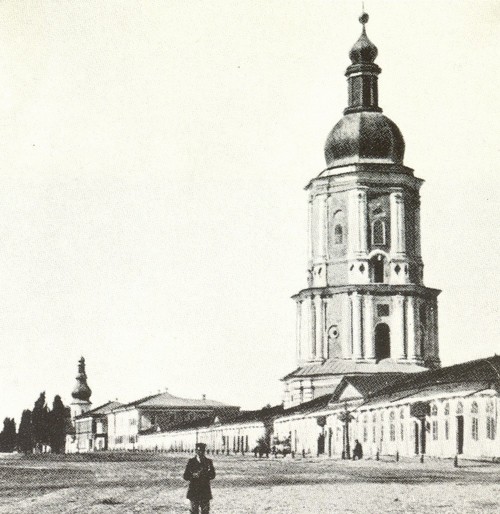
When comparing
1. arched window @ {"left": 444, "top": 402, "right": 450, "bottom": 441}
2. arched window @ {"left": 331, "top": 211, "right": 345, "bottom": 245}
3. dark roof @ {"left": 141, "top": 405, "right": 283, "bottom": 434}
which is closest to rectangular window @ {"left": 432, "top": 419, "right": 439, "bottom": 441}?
arched window @ {"left": 444, "top": 402, "right": 450, "bottom": 441}

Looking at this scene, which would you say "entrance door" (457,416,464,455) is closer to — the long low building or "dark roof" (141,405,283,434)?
the long low building

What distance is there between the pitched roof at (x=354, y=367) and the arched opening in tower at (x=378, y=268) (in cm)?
701

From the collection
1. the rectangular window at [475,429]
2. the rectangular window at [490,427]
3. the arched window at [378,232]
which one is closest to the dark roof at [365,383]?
the arched window at [378,232]

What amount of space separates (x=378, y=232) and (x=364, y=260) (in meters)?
2.97

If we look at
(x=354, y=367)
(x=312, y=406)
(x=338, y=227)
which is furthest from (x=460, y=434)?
(x=338, y=227)

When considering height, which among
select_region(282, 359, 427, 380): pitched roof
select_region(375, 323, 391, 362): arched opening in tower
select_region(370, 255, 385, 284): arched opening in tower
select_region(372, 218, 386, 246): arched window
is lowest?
select_region(282, 359, 427, 380): pitched roof

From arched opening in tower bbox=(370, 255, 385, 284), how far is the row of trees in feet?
188

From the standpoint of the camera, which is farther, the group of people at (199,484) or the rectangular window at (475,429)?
the rectangular window at (475,429)

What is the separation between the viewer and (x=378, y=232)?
105m

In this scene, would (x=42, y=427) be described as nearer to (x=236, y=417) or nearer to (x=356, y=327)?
(x=236, y=417)

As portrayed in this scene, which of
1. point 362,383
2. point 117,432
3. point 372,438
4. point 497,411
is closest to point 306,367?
point 362,383

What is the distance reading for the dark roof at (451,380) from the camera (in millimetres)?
59719

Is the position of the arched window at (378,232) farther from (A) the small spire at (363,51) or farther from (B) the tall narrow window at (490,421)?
(B) the tall narrow window at (490,421)

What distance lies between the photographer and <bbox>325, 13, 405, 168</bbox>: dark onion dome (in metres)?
104
